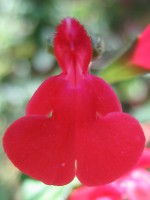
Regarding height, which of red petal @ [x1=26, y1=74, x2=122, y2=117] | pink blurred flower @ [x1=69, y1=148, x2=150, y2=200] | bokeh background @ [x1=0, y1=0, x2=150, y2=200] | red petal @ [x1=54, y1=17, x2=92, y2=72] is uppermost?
red petal @ [x1=54, y1=17, x2=92, y2=72]

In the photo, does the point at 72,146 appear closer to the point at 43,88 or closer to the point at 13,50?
the point at 43,88

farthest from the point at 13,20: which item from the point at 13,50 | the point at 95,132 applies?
the point at 95,132

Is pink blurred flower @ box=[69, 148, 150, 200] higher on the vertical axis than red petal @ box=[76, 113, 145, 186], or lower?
lower

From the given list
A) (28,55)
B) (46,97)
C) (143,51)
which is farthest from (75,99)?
(28,55)

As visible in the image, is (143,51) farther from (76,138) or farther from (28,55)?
(28,55)

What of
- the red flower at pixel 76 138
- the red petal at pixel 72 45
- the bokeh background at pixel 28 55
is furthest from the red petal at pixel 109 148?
the bokeh background at pixel 28 55

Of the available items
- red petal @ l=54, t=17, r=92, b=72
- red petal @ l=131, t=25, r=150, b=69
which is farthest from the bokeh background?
red petal @ l=54, t=17, r=92, b=72

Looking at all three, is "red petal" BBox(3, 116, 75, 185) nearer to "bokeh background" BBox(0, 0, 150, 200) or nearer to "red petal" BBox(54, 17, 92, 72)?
"red petal" BBox(54, 17, 92, 72)
